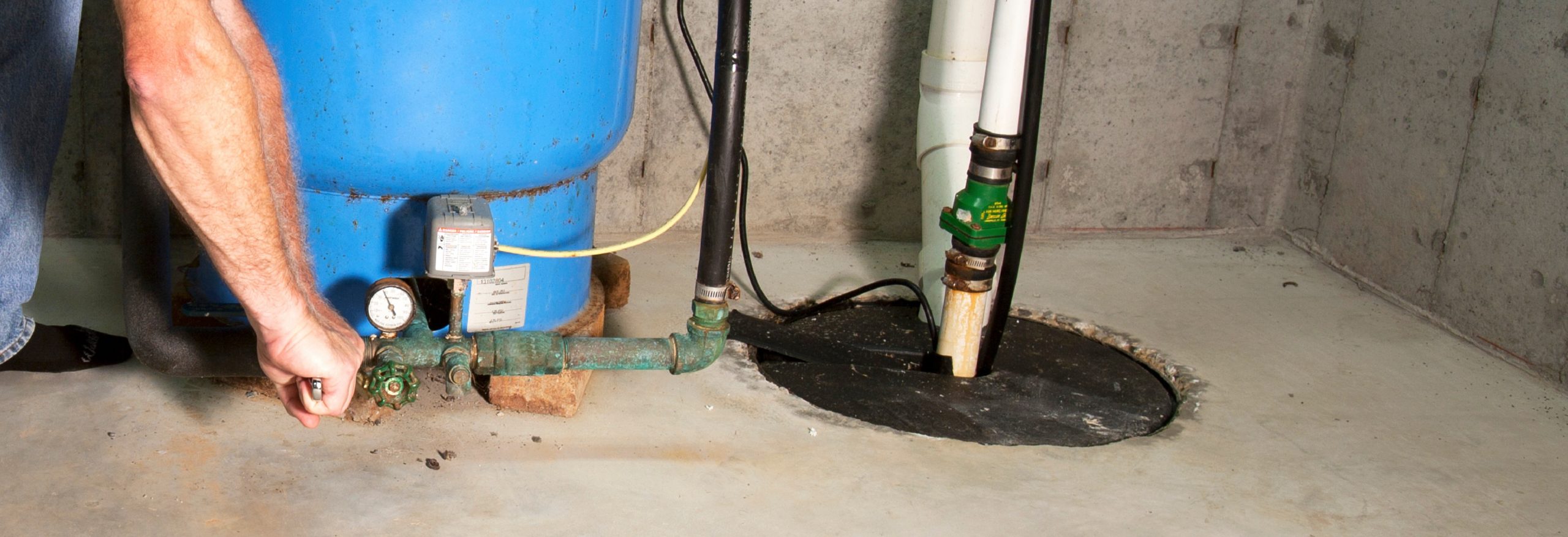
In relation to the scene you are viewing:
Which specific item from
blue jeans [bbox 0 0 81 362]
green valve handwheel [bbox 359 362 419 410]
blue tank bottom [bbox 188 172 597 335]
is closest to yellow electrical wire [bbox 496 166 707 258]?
blue tank bottom [bbox 188 172 597 335]

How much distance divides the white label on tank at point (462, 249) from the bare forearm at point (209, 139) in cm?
44

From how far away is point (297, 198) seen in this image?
4.55 feet

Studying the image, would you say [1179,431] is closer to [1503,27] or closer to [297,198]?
[1503,27]

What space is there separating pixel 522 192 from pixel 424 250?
0.17 metres

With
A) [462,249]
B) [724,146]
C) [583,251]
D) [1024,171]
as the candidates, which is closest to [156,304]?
[462,249]

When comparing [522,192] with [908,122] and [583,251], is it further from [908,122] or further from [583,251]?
[908,122]

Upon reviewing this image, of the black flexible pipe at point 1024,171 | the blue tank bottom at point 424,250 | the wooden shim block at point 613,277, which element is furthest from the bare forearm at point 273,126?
the black flexible pipe at point 1024,171

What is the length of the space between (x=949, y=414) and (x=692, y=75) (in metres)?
0.96

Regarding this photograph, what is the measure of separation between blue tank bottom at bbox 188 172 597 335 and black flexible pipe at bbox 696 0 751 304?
0.83 ft

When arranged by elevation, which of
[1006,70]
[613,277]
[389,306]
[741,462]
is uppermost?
[1006,70]

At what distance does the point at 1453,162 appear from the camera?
2.51m

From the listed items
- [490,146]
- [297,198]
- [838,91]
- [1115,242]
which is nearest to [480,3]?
[490,146]

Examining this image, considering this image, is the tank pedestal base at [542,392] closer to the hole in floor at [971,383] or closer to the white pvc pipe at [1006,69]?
the hole in floor at [971,383]

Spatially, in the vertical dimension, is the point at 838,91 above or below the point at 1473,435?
above
